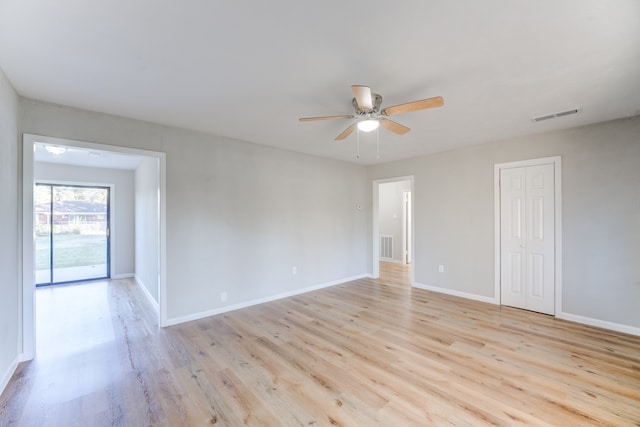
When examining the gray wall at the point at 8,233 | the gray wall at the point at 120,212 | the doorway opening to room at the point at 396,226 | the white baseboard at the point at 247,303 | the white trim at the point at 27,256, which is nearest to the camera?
the gray wall at the point at 8,233

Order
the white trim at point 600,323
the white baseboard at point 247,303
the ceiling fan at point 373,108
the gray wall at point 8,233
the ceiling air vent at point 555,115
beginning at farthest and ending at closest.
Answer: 1. the white baseboard at point 247,303
2. the white trim at point 600,323
3. the ceiling air vent at point 555,115
4. the gray wall at point 8,233
5. the ceiling fan at point 373,108

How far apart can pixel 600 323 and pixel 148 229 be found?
6767 millimetres

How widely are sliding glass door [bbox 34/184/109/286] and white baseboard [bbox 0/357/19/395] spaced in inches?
164

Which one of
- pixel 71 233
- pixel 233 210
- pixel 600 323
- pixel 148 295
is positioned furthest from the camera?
pixel 71 233

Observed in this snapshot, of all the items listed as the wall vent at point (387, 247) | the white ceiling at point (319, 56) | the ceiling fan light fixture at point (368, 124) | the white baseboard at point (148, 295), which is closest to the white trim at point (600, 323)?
the white ceiling at point (319, 56)

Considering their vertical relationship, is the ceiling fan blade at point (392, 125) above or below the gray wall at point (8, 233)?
above

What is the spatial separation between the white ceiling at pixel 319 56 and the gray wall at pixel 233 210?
0.32 metres

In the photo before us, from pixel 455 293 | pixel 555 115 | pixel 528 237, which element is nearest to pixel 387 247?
pixel 455 293

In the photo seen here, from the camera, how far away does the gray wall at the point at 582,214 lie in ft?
10.5

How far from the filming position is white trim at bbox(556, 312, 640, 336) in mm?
3170

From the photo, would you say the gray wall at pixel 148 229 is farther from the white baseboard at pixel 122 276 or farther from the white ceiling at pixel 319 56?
the white ceiling at pixel 319 56

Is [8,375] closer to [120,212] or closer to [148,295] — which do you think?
[148,295]

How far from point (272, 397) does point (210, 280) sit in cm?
215

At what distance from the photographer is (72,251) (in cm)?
591
